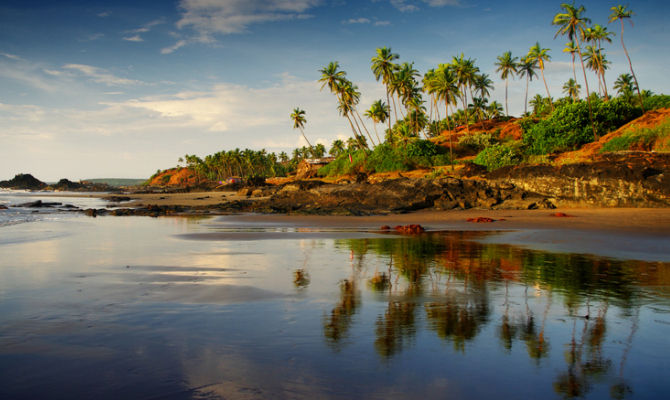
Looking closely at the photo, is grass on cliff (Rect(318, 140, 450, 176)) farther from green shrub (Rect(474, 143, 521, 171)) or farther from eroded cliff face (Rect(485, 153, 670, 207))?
A: eroded cliff face (Rect(485, 153, 670, 207))

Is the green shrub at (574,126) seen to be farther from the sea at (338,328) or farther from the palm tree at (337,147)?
the palm tree at (337,147)

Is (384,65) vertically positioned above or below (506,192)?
above

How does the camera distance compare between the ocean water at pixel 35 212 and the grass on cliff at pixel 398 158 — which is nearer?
the ocean water at pixel 35 212

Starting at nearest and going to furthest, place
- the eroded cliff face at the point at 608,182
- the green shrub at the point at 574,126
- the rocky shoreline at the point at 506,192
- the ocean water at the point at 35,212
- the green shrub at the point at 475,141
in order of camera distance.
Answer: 1. the eroded cliff face at the point at 608,182
2. the rocky shoreline at the point at 506,192
3. the ocean water at the point at 35,212
4. the green shrub at the point at 574,126
5. the green shrub at the point at 475,141

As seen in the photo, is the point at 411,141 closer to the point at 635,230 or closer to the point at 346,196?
the point at 346,196

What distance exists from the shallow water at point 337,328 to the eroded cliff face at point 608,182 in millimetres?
13585

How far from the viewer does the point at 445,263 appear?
29.7ft

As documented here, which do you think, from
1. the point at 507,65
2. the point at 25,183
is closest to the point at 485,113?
the point at 507,65

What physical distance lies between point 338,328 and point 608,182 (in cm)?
2077

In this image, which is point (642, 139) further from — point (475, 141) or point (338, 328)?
point (338, 328)

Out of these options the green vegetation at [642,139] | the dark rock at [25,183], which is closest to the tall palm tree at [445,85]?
the green vegetation at [642,139]

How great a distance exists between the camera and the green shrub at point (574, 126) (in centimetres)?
4044

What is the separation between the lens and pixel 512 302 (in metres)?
5.90

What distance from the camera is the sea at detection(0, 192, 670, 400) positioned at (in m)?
3.48
